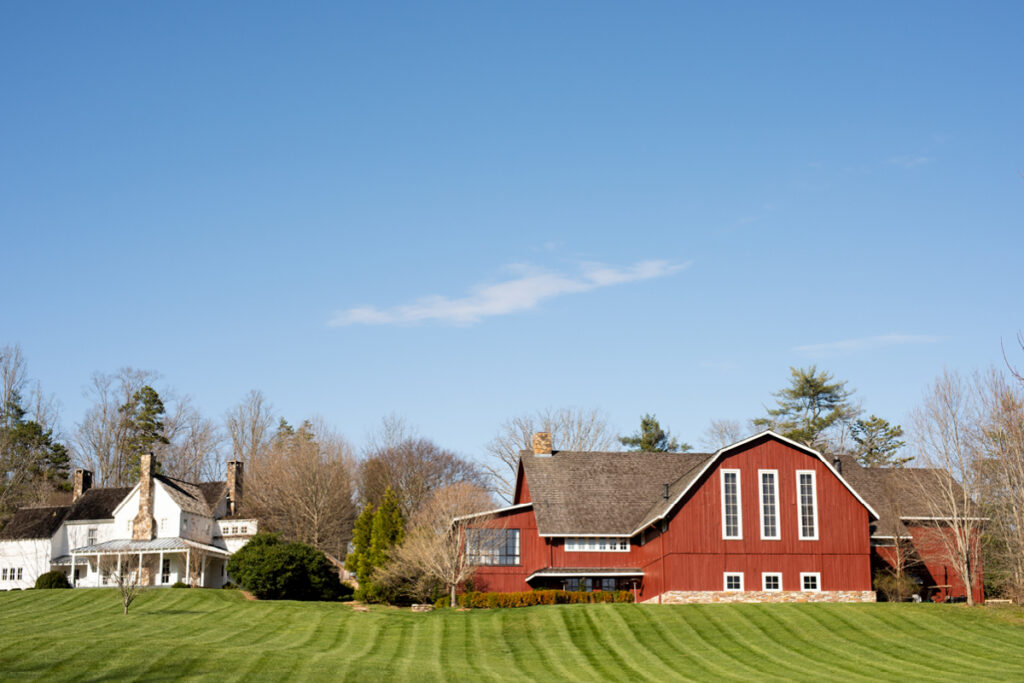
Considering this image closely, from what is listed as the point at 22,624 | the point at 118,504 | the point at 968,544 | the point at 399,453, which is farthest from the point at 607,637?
the point at 399,453

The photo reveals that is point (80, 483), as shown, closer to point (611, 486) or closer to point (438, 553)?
point (438, 553)

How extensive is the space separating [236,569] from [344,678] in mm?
25293

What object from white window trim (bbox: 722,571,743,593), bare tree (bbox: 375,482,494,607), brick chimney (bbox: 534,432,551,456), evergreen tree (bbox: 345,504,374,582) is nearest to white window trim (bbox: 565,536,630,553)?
bare tree (bbox: 375,482,494,607)

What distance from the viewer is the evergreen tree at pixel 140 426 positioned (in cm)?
7206

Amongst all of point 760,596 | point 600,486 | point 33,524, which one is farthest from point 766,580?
point 33,524

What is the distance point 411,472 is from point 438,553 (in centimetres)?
2805

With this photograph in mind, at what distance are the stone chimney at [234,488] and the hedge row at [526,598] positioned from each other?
22902 mm

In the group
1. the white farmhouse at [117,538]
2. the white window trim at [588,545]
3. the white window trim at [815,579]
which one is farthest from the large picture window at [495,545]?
the white farmhouse at [117,538]

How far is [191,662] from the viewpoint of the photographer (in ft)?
84.5

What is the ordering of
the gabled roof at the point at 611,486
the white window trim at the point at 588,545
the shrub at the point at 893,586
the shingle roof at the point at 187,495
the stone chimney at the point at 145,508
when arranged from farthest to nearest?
the shingle roof at the point at 187,495 < the stone chimney at the point at 145,508 < the white window trim at the point at 588,545 < the shrub at the point at 893,586 < the gabled roof at the point at 611,486

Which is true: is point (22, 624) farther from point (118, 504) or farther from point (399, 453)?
point (399, 453)

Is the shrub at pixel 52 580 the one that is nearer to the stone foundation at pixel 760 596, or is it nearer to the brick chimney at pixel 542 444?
the brick chimney at pixel 542 444

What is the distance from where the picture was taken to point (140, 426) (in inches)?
2869

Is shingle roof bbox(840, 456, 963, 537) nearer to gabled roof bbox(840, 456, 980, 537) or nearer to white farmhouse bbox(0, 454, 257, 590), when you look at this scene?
gabled roof bbox(840, 456, 980, 537)
